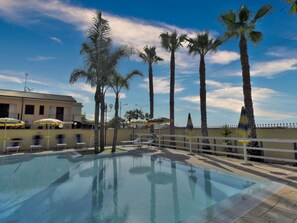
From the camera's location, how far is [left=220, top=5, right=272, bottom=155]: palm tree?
9328mm

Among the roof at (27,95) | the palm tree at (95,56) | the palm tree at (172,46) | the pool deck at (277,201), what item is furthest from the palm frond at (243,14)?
the roof at (27,95)

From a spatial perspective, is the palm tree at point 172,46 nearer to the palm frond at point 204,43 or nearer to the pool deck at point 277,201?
the palm frond at point 204,43

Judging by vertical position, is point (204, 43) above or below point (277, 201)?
above

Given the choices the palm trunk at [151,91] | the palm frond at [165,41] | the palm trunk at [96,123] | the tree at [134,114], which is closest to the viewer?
the palm trunk at [96,123]

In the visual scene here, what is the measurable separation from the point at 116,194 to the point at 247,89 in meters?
8.36

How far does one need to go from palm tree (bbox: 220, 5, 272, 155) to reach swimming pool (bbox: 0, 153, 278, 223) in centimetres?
450

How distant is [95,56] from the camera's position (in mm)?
12570

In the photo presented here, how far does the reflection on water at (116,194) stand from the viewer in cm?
409

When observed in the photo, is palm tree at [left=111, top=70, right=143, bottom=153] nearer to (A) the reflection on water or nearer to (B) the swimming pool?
(B) the swimming pool

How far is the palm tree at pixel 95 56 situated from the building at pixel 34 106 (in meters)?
13.2

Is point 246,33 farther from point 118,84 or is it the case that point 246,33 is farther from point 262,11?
point 118,84

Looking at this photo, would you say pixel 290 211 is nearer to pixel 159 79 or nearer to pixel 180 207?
pixel 180 207

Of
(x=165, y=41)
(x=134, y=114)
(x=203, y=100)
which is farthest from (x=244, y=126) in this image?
(x=134, y=114)

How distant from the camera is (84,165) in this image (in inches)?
378
